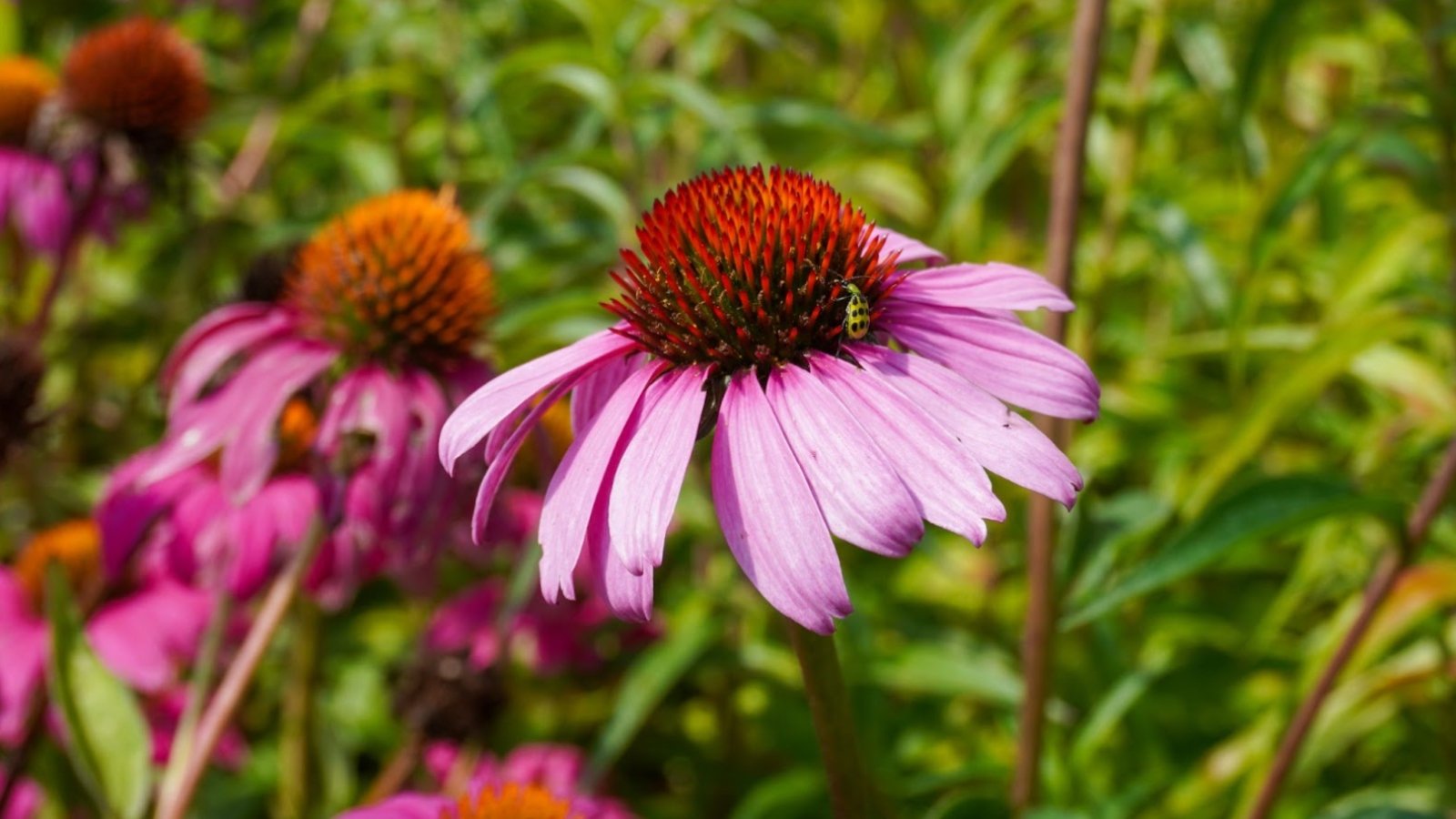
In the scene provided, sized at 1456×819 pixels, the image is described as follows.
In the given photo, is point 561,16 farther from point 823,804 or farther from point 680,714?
point 823,804

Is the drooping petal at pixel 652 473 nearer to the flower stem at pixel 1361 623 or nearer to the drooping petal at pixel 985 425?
the drooping petal at pixel 985 425

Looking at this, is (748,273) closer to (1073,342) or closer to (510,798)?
(510,798)

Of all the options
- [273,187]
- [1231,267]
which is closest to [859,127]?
[1231,267]

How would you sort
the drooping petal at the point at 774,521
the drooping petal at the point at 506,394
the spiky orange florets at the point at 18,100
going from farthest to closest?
the spiky orange florets at the point at 18,100 < the drooping petal at the point at 506,394 < the drooping petal at the point at 774,521

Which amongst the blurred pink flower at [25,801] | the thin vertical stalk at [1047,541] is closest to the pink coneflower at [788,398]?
the thin vertical stalk at [1047,541]

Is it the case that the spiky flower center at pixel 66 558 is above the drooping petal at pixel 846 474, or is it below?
below

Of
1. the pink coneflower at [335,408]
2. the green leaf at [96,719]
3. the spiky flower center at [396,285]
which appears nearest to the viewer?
the green leaf at [96,719]

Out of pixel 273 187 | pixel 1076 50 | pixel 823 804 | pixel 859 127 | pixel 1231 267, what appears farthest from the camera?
pixel 273 187
